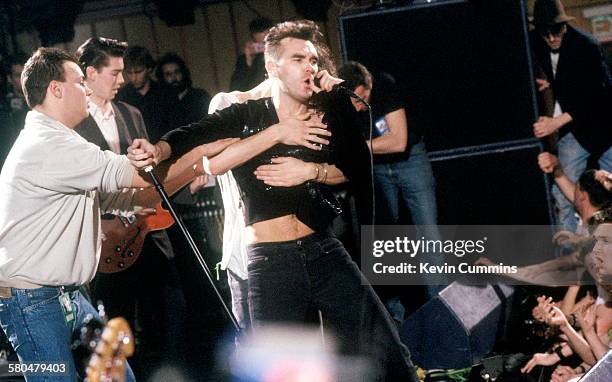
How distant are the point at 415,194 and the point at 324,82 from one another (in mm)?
2078

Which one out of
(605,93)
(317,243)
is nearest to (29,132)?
(317,243)

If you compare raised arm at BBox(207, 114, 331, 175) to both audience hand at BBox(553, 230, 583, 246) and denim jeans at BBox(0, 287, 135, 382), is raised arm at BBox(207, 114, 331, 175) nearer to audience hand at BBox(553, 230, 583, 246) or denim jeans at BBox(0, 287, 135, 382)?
denim jeans at BBox(0, 287, 135, 382)

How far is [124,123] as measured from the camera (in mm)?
5316

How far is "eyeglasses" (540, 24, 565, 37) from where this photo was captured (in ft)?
19.2

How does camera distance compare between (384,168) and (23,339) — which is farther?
(384,168)

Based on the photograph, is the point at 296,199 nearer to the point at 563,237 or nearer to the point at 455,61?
the point at 563,237

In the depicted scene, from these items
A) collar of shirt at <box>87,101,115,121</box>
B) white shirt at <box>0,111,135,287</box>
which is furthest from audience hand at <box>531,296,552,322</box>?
collar of shirt at <box>87,101,115,121</box>

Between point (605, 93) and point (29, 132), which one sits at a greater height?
point (29, 132)

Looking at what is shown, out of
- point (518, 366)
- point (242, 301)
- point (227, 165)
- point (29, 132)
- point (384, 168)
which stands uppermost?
point (29, 132)

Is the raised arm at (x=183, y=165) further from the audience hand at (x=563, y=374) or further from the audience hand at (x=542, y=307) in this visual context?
the audience hand at (x=563, y=374)

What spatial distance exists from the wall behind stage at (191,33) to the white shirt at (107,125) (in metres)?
1.53

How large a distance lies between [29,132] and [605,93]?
384 cm

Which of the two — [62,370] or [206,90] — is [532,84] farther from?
[62,370]

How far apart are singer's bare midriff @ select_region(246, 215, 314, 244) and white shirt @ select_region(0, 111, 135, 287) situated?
0.57 m
